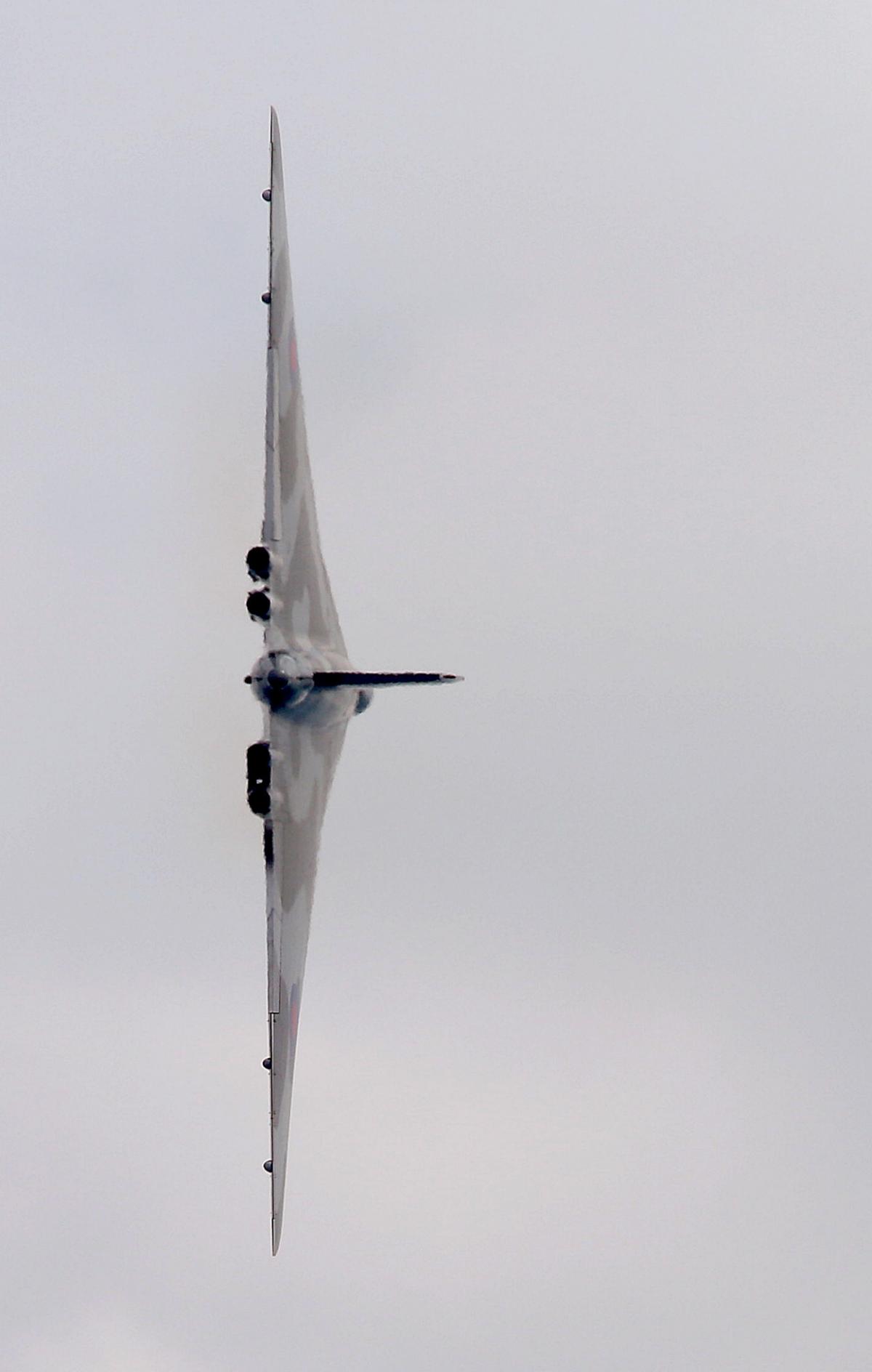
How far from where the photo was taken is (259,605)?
5409 cm

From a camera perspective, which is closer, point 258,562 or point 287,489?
point 258,562

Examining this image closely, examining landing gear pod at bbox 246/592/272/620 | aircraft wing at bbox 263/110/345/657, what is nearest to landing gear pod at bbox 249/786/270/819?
aircraft wing at bbox 263/110/345/657

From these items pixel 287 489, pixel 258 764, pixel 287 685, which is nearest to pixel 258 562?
pixel 287 685

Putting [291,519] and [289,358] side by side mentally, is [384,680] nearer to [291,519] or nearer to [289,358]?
[291,519]

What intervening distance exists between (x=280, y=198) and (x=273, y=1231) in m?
38.7

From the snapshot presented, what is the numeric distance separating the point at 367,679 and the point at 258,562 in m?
Result: 7.34

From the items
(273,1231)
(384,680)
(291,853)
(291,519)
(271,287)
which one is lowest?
(273,1231)

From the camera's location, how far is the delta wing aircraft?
2202 inches

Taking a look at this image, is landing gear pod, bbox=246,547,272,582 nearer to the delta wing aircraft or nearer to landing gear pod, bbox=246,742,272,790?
the delta wing aircraft

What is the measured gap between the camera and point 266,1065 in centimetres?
5791

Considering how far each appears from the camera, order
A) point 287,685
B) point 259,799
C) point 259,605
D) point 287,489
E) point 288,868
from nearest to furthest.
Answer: point 259,605 → point 259,799 → point 287,685 → point 288,868 → point 287,489

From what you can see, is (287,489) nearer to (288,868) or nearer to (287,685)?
(287,685)

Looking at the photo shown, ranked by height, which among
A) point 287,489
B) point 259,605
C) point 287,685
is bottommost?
point 287,685

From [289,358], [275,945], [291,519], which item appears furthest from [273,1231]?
[289,358]
